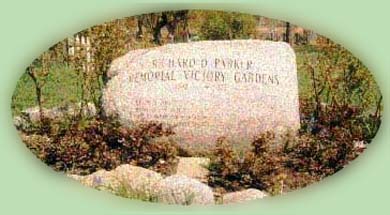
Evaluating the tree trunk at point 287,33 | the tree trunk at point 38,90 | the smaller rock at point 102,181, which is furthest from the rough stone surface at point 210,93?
the smaller rock at point 102,181

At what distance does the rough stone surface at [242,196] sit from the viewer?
471 centimetres

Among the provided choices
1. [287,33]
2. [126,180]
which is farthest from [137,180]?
[287,33]

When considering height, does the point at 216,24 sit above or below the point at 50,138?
above

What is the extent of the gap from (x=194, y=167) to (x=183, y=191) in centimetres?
21

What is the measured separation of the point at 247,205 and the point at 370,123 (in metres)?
0.64

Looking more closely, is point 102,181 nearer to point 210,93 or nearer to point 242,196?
point 242,196

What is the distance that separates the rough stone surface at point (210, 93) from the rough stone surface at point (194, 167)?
0.34 feet

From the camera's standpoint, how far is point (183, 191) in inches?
187

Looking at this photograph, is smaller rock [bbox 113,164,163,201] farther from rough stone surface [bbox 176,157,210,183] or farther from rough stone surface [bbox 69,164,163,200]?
rough stone surface [bbox 176,157,210,183]

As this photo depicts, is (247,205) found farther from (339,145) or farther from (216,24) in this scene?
(216,24)

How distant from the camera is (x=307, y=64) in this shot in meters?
5.26

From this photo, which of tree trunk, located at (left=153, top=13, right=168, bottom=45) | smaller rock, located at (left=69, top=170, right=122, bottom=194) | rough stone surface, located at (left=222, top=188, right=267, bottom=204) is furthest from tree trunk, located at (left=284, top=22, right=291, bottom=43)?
smaller rock, located at (left=69, top=170, right=122, bottom=194)

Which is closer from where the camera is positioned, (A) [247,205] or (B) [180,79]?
(A) [247,205]

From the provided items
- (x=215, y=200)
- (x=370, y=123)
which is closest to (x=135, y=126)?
(x=215, y=200)
